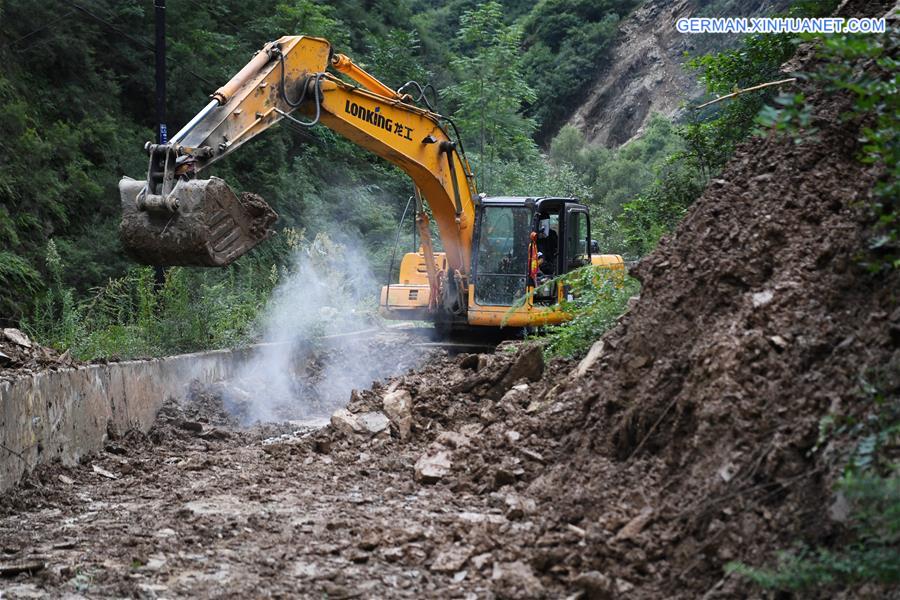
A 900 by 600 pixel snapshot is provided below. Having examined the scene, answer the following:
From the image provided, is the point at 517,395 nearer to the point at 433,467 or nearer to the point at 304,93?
the point at 433,467

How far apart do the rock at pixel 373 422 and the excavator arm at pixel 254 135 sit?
1.72m

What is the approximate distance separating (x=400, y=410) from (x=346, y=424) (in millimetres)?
452

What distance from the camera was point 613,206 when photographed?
3669cm

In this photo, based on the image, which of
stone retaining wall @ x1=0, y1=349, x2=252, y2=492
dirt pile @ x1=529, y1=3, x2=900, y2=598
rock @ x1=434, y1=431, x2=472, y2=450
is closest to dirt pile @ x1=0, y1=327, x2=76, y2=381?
stone retaining wall @ x1=0, y1=349, x2=252, y2=492

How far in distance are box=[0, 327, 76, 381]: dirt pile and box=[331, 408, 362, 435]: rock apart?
2122 millimetres

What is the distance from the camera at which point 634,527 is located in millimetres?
4520

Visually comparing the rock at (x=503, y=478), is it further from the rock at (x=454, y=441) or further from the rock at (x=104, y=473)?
the rock at (x=104, y=473)

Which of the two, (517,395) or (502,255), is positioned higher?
(502,255)

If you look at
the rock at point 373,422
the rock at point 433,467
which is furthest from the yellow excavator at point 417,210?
the rock at point 433,467

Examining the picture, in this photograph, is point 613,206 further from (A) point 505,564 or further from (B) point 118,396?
(A) point 505,564

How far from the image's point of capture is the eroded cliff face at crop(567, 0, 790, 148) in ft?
156

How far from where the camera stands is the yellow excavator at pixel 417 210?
845 centimetres

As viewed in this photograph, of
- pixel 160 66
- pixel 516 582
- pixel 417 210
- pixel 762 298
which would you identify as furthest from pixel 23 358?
pixel 160 66

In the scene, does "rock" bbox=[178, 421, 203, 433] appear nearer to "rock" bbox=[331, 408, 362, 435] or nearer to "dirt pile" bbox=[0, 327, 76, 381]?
"dirt pile" bbox=[0, 327, 76, 381]
